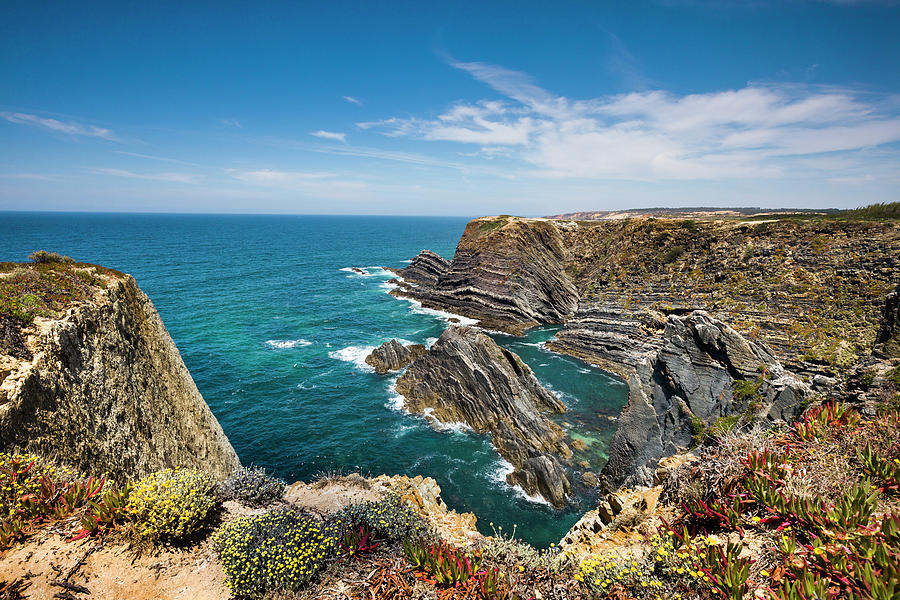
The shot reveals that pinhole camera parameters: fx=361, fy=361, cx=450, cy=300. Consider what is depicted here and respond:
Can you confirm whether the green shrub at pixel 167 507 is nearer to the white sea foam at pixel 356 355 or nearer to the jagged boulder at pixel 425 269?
the white sea foam at pixel 356 355

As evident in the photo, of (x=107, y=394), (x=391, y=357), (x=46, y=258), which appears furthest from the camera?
(x=391, y=357)

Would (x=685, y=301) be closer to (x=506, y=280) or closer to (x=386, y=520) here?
(x=506, y=280)

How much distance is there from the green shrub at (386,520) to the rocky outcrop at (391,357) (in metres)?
33.2

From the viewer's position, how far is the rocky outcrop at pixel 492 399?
27.8 m

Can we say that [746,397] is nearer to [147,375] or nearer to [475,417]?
[475,417]

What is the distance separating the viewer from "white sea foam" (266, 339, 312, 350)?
47.4 meters

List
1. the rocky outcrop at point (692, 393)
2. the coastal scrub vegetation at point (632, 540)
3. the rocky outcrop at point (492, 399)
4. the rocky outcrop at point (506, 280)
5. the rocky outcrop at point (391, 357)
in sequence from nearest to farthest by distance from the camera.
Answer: the coastal scrub vegetation at point (632, 540), the rocky outcrop at point (692, 393), the rocky outcrop at point (492, 399), the rocky outcrop at point (391, 357), the rocky outcrop at point (506, 280)

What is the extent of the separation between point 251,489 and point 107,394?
7.00 metres

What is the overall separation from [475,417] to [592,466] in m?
9.99

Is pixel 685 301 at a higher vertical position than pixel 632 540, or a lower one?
lower

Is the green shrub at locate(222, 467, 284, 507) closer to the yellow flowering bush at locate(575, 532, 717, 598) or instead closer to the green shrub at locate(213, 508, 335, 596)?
the green shrub at locate(213, 508, 335, 596)

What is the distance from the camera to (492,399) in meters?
31.9

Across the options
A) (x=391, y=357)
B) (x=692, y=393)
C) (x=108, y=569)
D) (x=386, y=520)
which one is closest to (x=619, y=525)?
(x=386, y=520)

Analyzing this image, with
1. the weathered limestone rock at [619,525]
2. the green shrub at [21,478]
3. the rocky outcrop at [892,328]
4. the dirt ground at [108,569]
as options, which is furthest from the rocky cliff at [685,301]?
the green shrub at [21,478]
